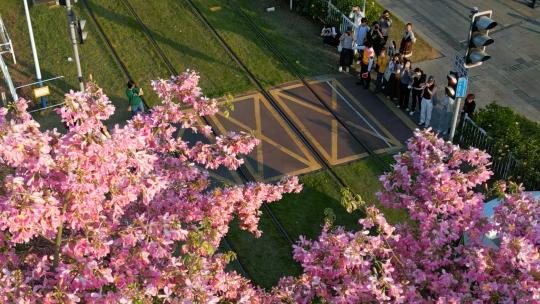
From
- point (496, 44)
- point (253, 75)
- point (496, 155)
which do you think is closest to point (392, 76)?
point (496, 155)

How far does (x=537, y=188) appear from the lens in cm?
1648

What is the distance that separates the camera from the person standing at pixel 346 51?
69.3 ft

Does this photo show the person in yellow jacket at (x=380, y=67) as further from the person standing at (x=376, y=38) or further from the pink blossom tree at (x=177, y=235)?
the pink blossom tree at (x=177, y=235)

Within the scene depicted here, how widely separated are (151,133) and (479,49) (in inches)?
254

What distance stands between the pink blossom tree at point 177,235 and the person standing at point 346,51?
1014cm

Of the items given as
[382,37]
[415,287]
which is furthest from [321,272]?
[382,37]

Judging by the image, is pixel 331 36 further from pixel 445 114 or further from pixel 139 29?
pixel 139 29

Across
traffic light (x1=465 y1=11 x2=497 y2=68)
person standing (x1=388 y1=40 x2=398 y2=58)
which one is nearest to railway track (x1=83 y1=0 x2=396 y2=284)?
person standing (x1=388 y1=40 x2=398 y2=58)

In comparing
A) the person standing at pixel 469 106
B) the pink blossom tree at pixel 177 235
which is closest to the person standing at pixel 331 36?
the person standing at pixel 469 106

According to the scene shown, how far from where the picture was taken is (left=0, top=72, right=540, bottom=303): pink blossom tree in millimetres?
8805

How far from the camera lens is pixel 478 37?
1301cm

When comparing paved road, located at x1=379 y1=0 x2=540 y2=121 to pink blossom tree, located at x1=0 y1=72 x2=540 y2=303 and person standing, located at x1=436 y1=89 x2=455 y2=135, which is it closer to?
person standing, located at x1=436 y1=89 x2=455 y2=135

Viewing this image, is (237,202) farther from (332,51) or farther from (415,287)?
(332,51)

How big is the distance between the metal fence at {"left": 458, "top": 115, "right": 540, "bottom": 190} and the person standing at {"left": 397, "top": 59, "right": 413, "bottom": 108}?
2.08 meters
